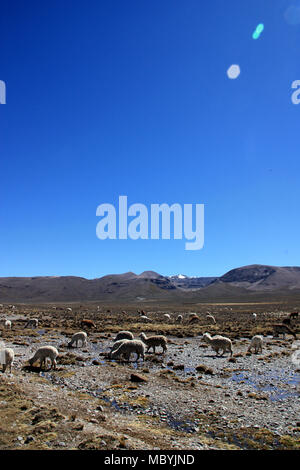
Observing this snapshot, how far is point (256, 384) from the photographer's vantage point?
15.5m

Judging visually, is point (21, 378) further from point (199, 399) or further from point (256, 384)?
point (256, 384)

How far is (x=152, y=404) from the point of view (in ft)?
40.1

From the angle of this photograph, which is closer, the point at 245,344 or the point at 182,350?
the point at 182,350

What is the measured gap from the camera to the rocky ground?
877cm

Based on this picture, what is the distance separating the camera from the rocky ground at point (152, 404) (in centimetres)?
877

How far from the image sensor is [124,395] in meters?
13.1

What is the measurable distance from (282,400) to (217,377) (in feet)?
13.5
